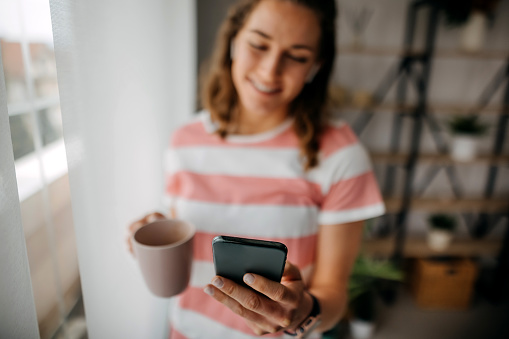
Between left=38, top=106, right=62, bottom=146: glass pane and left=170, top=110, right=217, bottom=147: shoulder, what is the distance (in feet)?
1.21

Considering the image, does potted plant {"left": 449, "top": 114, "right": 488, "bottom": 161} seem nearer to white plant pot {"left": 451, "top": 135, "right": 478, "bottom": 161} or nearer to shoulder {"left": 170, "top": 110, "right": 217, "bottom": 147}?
white plant pot {"left": 451, "top": 135, "right": 478, "bottom": 161}

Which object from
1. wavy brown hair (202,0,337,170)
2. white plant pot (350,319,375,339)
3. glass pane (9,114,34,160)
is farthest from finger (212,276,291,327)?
white plant pot (350,319,375,339)

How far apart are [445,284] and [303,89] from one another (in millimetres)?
2002

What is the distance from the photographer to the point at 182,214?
2.51ft

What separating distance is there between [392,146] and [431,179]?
0.42 m

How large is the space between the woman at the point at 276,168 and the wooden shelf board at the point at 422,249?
165 centimetres

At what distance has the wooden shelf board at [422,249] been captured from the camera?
2.24 meters

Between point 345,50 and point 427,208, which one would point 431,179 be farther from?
point 345,50

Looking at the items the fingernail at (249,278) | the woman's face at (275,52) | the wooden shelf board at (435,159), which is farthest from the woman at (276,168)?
the wooden shelf board at (435,159)

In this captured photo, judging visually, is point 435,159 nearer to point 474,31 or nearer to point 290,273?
point 474,31

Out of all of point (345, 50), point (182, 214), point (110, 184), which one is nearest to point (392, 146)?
point (345, 50)

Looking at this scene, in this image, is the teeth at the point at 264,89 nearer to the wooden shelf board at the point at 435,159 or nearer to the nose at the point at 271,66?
the nose at the point at 271,66

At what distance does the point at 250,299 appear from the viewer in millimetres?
350

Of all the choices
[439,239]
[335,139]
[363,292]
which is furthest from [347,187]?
[439,239]
